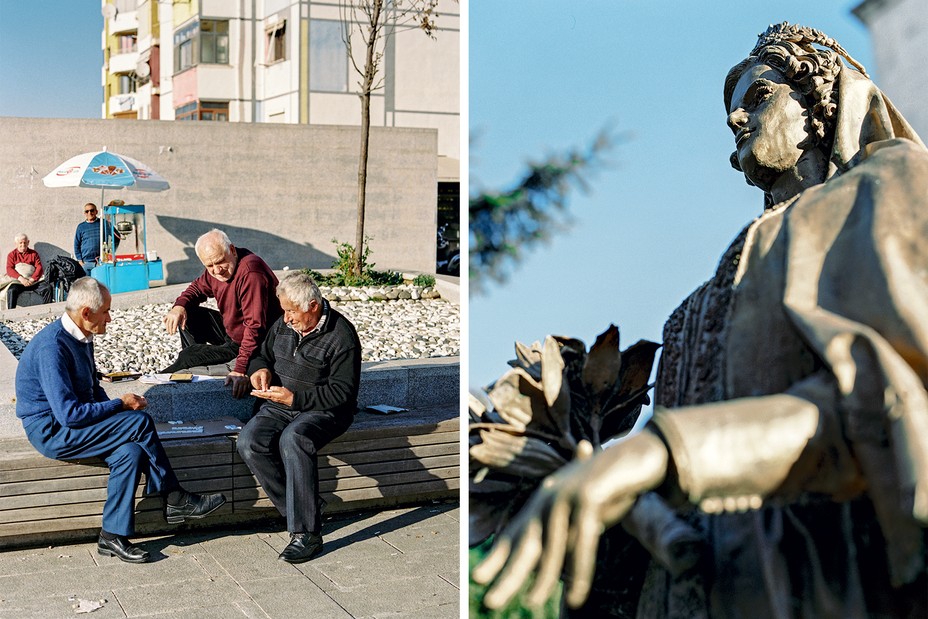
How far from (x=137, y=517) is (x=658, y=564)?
4.24 m

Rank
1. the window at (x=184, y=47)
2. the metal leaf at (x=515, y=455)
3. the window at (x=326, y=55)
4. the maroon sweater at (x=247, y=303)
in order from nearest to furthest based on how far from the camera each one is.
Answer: the metal leaf at (x=515, y=455) < the maroon sweater at (x=247, y=303) < the window at (x=326, y=55) < the window at (x=184, y=47)

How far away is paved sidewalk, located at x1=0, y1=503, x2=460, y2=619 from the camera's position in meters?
4.71

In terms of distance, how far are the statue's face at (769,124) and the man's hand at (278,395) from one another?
3.93 m

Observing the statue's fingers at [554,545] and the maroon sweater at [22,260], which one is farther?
the maroon sweater at [22,260]

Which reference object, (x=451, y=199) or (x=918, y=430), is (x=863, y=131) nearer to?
(x=918, y=430)

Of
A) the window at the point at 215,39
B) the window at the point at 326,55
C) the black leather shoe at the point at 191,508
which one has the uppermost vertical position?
the window at the point at 215,39

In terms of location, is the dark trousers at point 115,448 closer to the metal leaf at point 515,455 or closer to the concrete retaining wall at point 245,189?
the metal leaf at point 515,455

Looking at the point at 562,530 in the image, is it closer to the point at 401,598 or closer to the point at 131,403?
the point at 401,598

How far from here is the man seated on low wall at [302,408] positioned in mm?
5426

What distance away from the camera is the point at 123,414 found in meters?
5.25

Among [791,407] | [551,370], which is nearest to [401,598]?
[551,370]

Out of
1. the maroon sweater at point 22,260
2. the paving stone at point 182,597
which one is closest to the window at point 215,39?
the maroon sweater at point 22,260

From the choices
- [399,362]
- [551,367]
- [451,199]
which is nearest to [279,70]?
[451,199]

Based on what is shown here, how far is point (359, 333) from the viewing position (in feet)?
37.1
